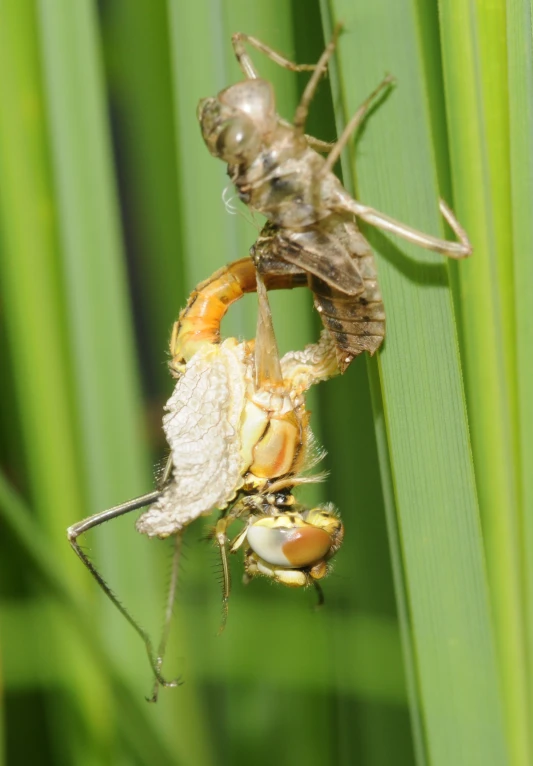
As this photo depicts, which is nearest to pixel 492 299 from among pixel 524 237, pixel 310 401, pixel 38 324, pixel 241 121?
pixel 524 237

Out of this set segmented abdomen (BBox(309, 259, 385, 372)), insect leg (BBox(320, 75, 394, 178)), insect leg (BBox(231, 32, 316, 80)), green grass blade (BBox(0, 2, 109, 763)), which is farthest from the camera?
green grass blade (BBox(0, 2, 109, 763))

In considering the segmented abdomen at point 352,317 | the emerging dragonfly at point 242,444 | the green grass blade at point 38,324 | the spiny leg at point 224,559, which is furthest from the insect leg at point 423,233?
the green grass blade at point 38,324

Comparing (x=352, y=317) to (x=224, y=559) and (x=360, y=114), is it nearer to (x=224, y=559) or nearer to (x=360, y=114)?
(x=360, y=114)

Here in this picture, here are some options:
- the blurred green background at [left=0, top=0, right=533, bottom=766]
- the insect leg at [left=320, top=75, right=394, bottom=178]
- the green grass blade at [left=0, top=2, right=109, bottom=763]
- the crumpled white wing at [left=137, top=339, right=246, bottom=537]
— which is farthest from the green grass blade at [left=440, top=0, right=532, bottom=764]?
the green grass blade at [left=0, top=2, right=109, bottom=763]

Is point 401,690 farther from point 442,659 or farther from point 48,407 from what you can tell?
point 48,407

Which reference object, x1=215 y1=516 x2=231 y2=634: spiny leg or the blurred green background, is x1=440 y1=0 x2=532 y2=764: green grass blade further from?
x1=215 y1=516 x2=231 y2=634: spiny leg

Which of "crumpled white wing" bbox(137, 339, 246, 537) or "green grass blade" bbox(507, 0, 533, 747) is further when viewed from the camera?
"crumpled white wing" bbox(137, 339, 246, 537)

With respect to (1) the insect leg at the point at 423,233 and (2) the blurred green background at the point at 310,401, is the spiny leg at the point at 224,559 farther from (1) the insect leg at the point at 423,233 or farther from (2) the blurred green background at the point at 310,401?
(1) the insect leg at the point at 423,233
